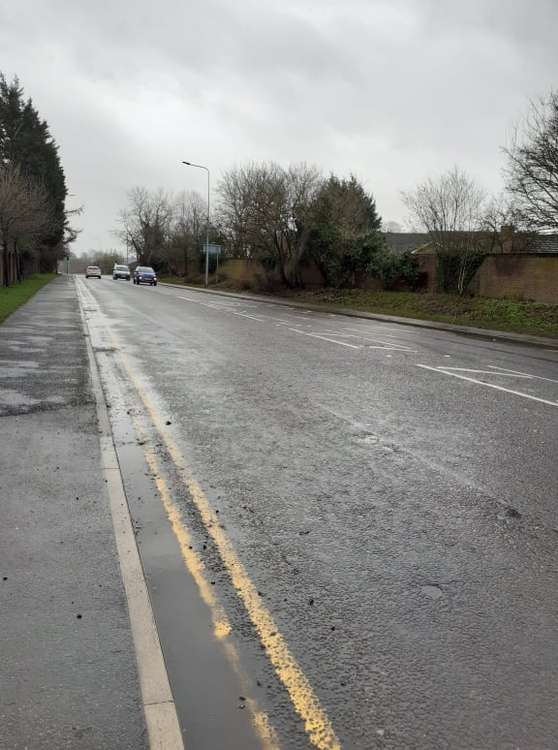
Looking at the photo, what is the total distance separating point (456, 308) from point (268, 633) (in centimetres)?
2567

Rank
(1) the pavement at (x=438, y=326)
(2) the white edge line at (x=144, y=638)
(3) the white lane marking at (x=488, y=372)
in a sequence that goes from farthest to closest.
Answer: (1) the pavement at (x=438, y=326) → (3) the white lane marking at (x=488, y=372) → (2) the white edge line at (x=144, y=638)

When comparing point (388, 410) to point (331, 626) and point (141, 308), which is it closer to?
point (331, 626)

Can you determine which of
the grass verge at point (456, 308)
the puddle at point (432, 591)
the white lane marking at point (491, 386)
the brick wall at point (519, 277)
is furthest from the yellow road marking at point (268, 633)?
the brick wall at point (519, 277)

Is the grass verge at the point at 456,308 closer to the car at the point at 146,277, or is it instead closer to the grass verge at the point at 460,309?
the grass verge at the point at 460,309

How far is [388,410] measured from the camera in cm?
812

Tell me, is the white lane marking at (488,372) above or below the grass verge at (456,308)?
below

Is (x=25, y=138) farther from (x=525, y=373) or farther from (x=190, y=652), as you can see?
(x=190, y=652)

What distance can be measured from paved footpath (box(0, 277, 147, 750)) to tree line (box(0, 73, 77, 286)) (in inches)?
1182

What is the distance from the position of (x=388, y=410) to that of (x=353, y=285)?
3029cm

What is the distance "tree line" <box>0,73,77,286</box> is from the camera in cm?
3394

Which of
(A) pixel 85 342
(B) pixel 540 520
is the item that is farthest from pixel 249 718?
(A) pixel 85 342

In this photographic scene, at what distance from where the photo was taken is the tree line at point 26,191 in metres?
33.9

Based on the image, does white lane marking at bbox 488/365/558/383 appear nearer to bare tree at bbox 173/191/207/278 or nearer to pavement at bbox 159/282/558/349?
pavement at bbox 159/282/558/349

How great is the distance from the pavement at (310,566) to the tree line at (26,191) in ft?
95.0
